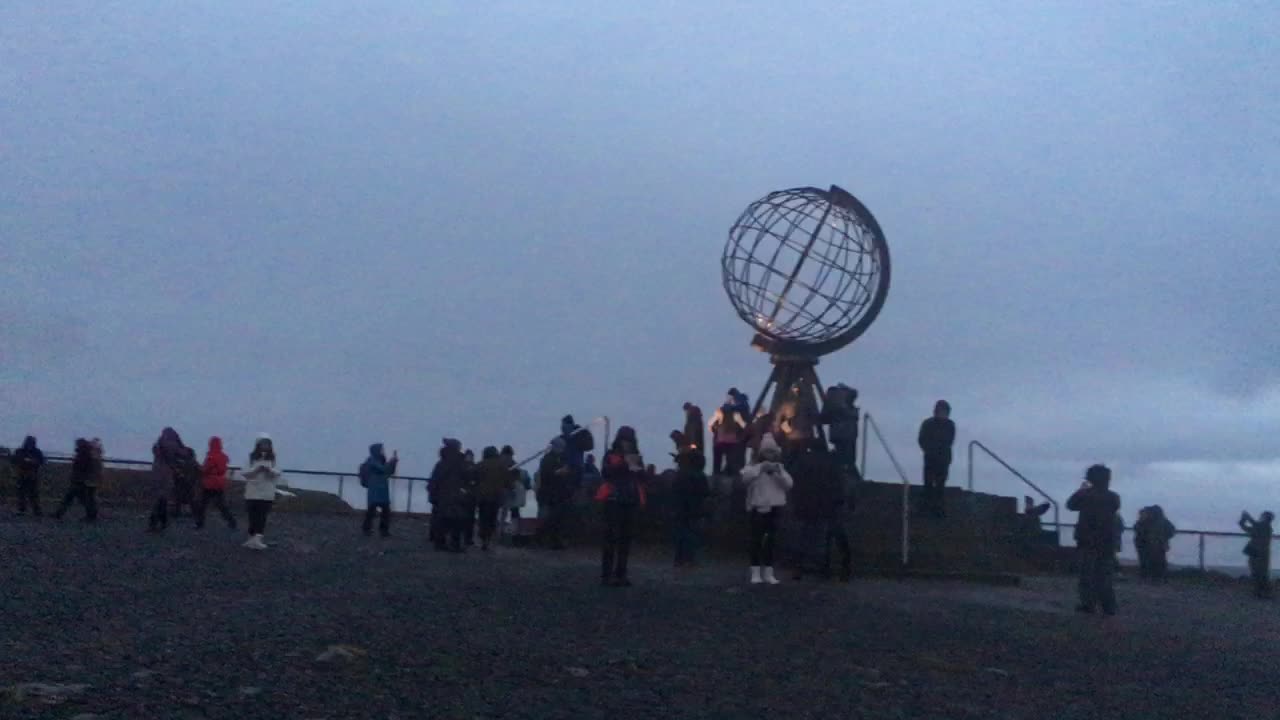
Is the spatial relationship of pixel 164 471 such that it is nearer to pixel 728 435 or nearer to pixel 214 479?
pixel 214 479

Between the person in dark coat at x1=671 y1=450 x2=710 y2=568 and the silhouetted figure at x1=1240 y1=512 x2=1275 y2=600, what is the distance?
9.26m

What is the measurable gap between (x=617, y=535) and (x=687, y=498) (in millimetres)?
3440

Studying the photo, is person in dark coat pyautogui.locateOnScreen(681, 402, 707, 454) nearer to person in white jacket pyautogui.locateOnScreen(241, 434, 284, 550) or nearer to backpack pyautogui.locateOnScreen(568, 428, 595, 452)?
backpack pyautogui.locateOnScreen(568, 428, 595, 452)

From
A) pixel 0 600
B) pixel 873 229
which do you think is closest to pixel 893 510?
pixel 873 229

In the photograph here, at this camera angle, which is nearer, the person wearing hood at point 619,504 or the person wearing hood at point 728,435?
the person wearing hood at point 619,504

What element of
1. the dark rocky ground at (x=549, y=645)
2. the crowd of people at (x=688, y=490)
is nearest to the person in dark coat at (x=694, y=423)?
the crowd of people at (x=688, y=490)

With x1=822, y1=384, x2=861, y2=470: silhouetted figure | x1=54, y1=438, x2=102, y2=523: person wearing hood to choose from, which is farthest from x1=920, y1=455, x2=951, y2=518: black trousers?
x1=54, y1=438, x2=102, y2=523: person wearing hood

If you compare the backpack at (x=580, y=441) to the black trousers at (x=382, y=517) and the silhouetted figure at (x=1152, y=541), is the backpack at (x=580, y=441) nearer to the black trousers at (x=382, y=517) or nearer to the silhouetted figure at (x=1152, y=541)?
the black trousers at (x=382, y=517)

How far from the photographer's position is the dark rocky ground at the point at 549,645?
9.12 meters

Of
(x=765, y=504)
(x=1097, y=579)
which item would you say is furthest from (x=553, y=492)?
(x=1097, y=579)

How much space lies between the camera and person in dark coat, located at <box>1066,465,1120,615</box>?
1594 cm

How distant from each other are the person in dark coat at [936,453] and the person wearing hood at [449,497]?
6.78m

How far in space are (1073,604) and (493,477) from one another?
808cm

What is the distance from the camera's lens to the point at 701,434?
23906mm
